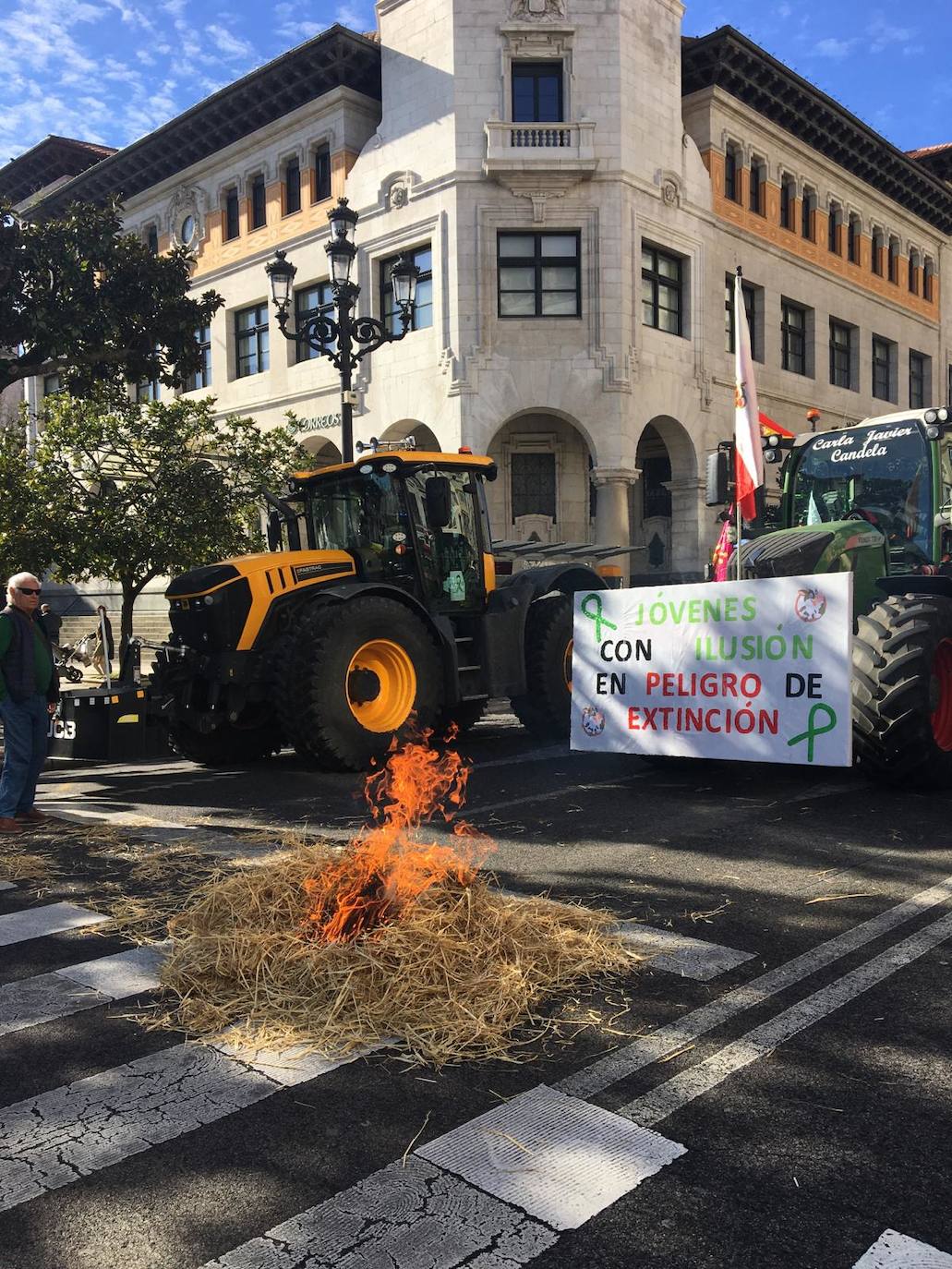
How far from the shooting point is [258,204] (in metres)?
28.5

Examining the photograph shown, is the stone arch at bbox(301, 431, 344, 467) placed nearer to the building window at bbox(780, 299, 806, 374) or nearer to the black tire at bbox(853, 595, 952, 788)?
the building window at bbox(780, 299, 806, 374)

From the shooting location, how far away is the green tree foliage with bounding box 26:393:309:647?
16047 mm

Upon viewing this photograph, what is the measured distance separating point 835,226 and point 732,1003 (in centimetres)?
3245

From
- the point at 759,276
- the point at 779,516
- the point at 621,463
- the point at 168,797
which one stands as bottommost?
the point at 168,797

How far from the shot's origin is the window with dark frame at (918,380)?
35562 millimetres

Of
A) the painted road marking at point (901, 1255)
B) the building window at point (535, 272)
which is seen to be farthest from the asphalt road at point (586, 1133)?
the building window at point (535, 272)

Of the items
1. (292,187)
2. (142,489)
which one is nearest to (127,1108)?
(142,489)

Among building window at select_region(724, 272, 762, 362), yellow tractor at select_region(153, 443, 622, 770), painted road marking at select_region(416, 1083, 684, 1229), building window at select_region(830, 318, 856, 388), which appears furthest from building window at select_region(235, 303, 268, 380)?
painted road marking at select_region(416, 1083, 684, 1229)

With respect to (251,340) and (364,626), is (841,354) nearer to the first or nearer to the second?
(251,340)

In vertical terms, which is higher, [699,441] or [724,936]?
[699,441]

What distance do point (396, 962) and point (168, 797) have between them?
518 cm

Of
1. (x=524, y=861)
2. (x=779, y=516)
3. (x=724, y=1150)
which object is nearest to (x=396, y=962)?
(x=724, y=1150)

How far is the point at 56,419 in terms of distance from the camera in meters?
17.6

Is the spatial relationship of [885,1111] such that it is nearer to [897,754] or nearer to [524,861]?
[524,861]
